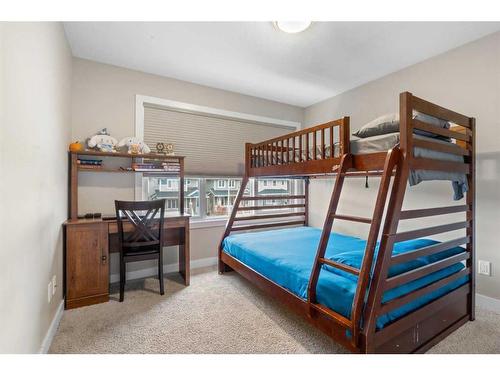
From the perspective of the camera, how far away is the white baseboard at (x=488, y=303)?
7.35ft

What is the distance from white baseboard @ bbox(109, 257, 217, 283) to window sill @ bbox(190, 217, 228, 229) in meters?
0.47

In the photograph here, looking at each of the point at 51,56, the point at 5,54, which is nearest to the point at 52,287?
the point at 5,54

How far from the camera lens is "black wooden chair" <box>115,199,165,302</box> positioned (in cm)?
240

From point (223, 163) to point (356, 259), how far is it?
2429 millimetres

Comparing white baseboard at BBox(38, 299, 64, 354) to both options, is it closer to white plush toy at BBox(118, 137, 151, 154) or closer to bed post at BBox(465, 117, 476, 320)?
white plush toy at BBox(118, 137, 151, 154)

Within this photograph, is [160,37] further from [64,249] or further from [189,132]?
[64,249]

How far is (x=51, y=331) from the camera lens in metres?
1.80

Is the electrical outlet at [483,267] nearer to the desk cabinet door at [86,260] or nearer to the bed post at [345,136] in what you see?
the bed post at [345,136]

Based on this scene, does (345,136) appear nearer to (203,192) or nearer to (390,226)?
(390,226)

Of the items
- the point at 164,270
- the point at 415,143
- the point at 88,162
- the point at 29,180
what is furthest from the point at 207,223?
the point at 415,143

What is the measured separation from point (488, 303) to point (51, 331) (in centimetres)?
374

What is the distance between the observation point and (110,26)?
86.9 inches
